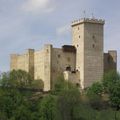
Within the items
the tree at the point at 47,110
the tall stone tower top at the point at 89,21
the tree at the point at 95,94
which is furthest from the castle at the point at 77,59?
the tree at the point at 47,110

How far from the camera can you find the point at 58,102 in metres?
94.4

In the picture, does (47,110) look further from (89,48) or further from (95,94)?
(89,48)

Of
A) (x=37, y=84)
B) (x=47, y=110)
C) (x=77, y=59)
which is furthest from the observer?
(x=77, y=59)

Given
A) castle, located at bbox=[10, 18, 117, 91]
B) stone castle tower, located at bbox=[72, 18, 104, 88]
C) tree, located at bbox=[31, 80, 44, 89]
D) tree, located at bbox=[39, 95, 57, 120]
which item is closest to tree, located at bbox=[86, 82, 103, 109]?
stone castle tower, located at bbox=[72, 18, 104, 88]

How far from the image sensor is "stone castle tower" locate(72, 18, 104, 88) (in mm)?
115088

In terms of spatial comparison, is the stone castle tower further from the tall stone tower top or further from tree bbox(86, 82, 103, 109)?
tree bbox(86, 82, 103, 109)

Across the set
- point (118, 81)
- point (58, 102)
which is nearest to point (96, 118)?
point (58, 102)

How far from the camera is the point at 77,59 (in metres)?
117

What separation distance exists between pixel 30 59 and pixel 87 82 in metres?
9.98

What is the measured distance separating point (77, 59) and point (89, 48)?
2.34 m

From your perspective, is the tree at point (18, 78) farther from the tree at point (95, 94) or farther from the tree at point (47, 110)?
the tree at point (47, 110)

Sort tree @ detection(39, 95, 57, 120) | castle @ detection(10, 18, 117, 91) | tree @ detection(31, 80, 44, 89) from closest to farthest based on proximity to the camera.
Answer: tree @ detection(39, 95, 57, 120)
tree @ detection(31, 80, 44, 89)
castle @ detection(10, 18, 117, 91)

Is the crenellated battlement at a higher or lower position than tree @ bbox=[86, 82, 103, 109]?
higher

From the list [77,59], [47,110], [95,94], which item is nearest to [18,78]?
[77,59]
